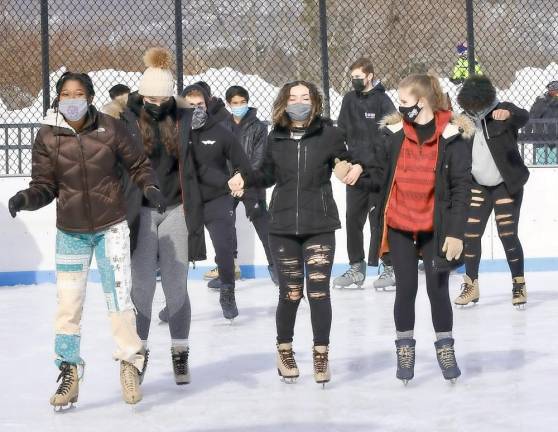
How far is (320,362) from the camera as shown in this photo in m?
6.18

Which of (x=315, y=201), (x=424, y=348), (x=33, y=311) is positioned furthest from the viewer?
(x=33, y=311)

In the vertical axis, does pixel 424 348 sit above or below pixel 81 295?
below

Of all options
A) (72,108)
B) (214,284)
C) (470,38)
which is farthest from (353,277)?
(72,108)

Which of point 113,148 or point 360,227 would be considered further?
point 360,227

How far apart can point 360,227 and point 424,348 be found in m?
3.04

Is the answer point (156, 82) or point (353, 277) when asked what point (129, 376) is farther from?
point (353, 277)

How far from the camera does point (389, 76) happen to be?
50.2 feet

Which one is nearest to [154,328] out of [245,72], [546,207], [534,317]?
[534,317]

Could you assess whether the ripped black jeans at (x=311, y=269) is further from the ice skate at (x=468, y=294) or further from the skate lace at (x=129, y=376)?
the ice skate at (x=468, y=294)

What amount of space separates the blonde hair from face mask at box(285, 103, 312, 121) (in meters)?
0.42

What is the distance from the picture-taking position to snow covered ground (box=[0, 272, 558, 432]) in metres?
5.49

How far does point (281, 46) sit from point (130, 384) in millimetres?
11065

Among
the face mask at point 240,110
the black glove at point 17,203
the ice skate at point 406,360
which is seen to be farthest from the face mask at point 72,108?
the face mask at point 240,110

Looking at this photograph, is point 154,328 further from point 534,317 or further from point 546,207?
point 546,207
